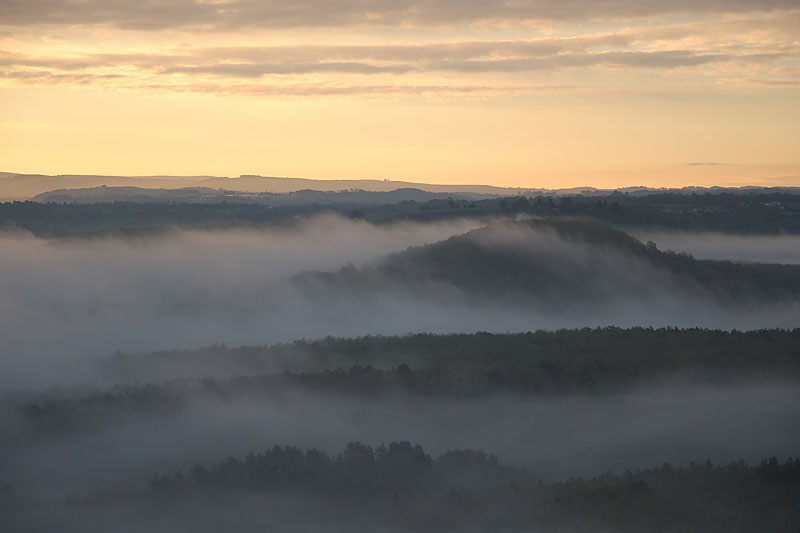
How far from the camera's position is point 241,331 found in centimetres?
15025

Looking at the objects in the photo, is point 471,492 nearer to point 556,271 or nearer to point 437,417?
point 437,417

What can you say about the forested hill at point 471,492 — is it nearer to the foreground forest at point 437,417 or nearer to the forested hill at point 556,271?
the foreground forest at point 437,417

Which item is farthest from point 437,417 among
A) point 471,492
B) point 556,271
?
point 556,271

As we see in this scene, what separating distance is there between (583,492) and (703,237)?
446 feet

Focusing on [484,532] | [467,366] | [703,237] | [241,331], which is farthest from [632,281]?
[484,532]

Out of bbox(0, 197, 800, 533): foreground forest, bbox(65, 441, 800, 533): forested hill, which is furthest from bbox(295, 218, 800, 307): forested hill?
bbox(65, 441, 800, 533): forested hill

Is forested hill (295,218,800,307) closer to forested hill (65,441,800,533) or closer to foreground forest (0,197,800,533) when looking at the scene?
foreground forest (0,197,800,533)

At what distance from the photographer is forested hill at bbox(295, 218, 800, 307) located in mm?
151000

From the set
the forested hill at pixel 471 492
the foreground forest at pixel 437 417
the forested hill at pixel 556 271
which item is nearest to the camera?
the forested hill at pixel 471 492

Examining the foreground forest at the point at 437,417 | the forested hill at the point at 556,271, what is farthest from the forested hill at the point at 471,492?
the forested hill at the point at 556,271

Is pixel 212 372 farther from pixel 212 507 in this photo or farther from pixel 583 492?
pixel 583 492

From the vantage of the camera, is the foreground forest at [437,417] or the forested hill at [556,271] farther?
the forested hill at [556,271]

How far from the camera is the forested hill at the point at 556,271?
151000mm

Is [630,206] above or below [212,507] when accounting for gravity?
above
